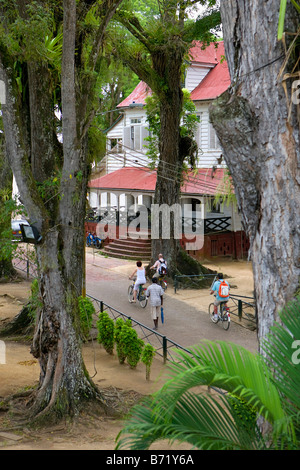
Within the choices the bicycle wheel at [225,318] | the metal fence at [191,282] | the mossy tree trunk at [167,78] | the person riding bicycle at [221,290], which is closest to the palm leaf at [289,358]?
the person riding bicycle at [221,290]

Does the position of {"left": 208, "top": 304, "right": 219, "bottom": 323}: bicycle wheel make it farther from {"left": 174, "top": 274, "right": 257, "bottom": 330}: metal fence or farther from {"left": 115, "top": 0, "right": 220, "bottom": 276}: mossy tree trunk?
{"left": 115, "top": 0, "right": 220, "bottom": 276}: mossy tree trunk

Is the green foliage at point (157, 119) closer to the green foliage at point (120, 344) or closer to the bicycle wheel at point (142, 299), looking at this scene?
the bicycle wheel at point (142, 299)

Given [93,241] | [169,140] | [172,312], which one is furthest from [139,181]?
[172,312]

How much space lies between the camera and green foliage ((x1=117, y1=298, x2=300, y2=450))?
10.3ft

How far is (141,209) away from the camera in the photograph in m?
29.9

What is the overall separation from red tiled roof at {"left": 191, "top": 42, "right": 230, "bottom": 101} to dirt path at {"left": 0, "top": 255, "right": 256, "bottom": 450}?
11.3 m

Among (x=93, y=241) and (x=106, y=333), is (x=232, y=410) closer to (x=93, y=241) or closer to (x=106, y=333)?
(x=106, y=333)

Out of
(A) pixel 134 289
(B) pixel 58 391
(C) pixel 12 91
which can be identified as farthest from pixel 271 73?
(A) pixel 134 289

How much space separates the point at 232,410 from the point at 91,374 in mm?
8018

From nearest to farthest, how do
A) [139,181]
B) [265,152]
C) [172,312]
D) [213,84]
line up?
[265,152]
[172,312]
[213,84]
[139,181]

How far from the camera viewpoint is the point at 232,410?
11.9 ft

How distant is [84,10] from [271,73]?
699 centimetres

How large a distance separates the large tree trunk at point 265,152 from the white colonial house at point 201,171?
17745mm

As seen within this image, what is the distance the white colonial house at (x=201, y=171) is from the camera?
82.1 feet
